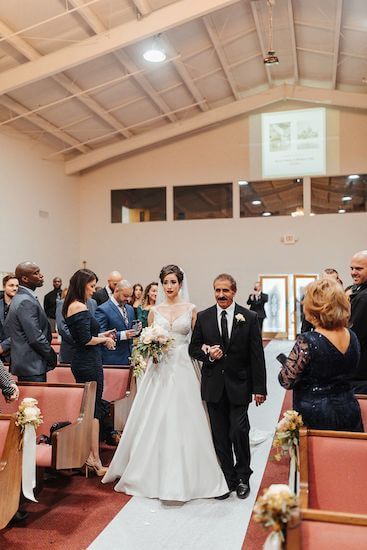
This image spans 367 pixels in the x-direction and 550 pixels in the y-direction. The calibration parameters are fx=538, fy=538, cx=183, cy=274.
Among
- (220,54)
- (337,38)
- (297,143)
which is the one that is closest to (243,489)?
(337,38)

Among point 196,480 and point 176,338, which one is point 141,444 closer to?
point 196,480

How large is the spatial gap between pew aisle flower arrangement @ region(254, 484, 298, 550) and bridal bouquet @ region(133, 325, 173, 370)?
2.28m

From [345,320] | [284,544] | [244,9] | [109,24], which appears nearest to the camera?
[284,544]

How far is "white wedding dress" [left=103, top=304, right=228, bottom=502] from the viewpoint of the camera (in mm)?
3721

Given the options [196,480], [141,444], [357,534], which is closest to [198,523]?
[196,480]

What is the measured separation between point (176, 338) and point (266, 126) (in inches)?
457

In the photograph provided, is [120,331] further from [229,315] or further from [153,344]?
[229,315]

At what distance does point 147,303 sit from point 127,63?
6036mm

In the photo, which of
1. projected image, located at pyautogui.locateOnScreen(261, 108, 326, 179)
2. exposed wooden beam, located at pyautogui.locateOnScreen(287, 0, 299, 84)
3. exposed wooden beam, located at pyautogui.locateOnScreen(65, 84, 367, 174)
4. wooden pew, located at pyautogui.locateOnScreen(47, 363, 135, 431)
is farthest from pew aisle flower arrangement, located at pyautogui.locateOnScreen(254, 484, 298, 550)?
exposed wooden beam, located at pyautogui.locateOnScreen(65, 84, 367, 174)

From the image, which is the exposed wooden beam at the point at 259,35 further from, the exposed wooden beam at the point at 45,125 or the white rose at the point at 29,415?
the white rose at the point at 29,415

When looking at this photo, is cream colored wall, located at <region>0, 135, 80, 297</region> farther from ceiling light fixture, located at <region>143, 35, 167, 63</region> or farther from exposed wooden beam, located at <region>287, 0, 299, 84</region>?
exposed wooden beam, located at <region>287, 0, 299, 84</region>

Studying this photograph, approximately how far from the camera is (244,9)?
10.7 meters

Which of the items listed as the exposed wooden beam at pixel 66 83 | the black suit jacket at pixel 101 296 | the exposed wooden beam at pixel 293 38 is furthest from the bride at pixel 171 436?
the exposed wooden beam at pixel 293 38

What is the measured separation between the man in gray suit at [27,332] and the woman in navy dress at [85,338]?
0.72ft
